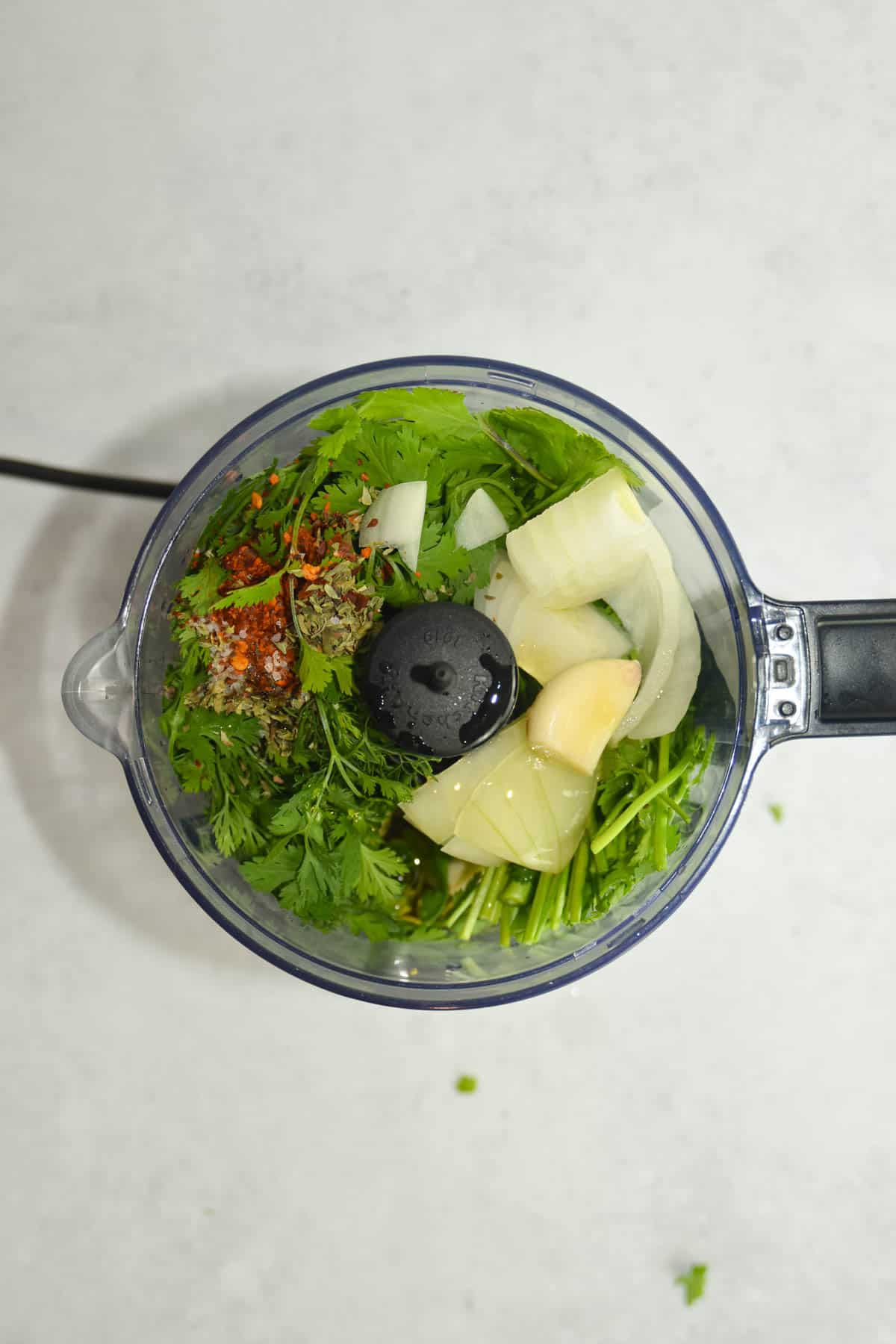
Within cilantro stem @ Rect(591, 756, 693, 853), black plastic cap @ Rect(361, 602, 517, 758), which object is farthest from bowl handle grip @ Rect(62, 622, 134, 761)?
cilantro stem @ Rect(591, 756, 693, 853)

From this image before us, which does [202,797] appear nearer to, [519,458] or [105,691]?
→ [105,691]

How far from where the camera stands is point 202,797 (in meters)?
1.12

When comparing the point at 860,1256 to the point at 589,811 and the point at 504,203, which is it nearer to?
the point at 589,811

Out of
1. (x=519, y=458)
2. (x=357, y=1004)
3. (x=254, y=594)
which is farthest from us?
(x=357, y=1004)

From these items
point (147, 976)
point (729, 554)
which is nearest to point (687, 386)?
point (729, 554)

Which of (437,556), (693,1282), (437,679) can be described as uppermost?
(437,556)

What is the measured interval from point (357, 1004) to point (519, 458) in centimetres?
63

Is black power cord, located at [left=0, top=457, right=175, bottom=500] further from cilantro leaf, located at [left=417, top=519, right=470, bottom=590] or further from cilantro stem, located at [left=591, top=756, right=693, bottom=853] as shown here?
cilantro stem, located at [left=591, top=756, right=693, bottom=853]

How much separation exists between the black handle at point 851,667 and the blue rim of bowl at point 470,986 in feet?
0.27

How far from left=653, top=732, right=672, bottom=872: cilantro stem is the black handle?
14 centimetres

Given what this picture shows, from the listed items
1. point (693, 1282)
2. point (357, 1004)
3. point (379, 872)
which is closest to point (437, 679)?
point (379, 872)

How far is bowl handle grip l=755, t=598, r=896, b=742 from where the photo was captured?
98 cm

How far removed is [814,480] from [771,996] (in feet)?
1.99

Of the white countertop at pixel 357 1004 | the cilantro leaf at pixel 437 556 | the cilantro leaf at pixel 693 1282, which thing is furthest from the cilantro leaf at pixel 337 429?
the cilantro leaf at pixel 693 1282
